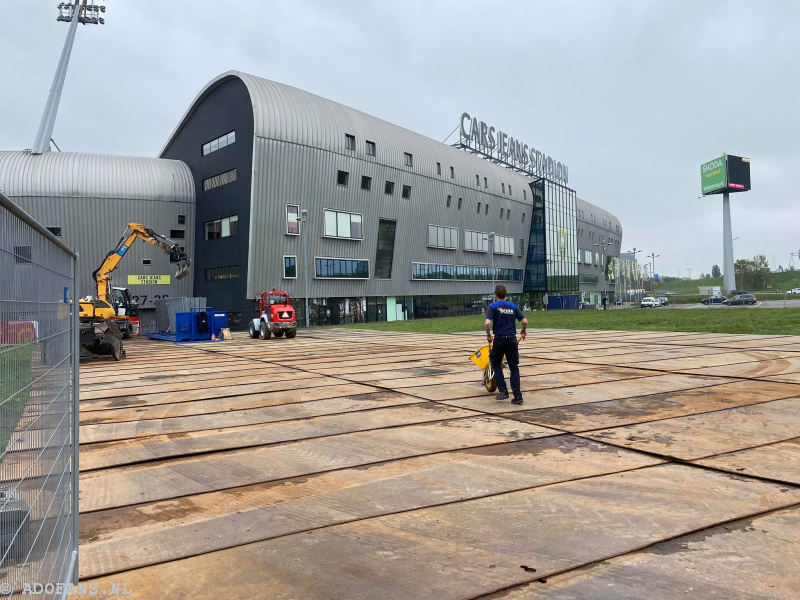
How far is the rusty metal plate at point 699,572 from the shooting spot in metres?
3.02

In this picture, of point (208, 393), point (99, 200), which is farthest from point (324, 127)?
point (208, 393)

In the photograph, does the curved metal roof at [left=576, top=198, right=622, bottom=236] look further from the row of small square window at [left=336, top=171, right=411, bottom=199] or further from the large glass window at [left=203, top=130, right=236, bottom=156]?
the large glass window at [left=203, top=130, right=236, bottom=156]

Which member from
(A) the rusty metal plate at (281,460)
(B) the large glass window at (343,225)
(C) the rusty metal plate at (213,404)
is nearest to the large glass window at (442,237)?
(B) the large glass window at (343,225)

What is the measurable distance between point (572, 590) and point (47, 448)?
2961 millimetres

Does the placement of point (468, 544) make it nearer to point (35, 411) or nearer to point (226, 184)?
point (35, 411)

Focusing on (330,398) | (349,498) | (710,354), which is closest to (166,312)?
(330,398)

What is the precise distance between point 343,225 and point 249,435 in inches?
1542

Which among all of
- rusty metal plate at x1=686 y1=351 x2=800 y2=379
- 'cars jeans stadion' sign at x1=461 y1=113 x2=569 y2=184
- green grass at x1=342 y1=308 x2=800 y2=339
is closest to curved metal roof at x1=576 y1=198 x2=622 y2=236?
'cars jeans stadion' sign at x1=461 y1=113 x2=569 y2=184

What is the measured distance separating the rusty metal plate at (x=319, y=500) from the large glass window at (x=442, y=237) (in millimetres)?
48884

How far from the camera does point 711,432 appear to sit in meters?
6.47

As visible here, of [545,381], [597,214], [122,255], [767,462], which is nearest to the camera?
[767,462]

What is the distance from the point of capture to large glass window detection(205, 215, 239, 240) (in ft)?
133

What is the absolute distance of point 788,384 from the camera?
9391 mm

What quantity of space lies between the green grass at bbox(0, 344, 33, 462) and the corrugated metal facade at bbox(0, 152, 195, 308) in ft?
140
